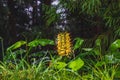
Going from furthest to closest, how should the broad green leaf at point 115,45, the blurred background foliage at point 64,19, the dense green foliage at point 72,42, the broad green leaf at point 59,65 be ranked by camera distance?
the blurred background foliage at point 64,19, the broad green leaf at point 115,45, the broad green leaf at point 59,65, the dense green foliage at point 72,42

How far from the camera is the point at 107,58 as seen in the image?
2465 millimetres

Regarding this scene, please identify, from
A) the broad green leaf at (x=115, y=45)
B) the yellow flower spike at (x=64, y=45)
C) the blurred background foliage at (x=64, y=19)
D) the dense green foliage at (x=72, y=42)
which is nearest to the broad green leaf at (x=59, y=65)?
the dense green foliage at (x=72, y=42)

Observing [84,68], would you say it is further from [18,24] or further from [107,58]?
[18,24]

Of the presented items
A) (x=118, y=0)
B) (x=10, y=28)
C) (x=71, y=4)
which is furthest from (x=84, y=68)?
(x=10, y=28)

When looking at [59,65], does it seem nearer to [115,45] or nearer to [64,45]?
[64,45]

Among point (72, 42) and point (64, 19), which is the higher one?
point (64, 19)

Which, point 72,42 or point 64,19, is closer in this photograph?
point 72,42

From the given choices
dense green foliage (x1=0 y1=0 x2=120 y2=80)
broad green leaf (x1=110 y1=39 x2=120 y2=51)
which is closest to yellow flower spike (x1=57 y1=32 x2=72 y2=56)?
dense green foliage (x1=0 y1=0 x2=120 y2=80)

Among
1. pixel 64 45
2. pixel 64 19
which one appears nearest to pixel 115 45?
pixel 64 45

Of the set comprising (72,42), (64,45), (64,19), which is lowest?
(72,42)

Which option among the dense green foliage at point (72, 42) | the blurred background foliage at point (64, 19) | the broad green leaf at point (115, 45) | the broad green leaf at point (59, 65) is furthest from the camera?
the blurred background foliage at point (64, 19)

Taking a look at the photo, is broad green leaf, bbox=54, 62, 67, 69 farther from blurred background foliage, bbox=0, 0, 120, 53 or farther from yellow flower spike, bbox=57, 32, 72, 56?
blurred background foliage, bbox=0, 0, 120, 53

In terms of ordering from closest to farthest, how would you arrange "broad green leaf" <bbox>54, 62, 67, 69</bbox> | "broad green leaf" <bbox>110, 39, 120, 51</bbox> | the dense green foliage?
the dense green foliage < "broad green leaf" <bbox>54, 62, 67, 69</bbox> < "broad green leaf" <bbox>110, 39, 120, 51</bbox>

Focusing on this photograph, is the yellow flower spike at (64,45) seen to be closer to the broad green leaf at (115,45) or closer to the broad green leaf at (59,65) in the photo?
the broad green leaf at (59,65)
